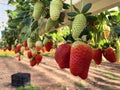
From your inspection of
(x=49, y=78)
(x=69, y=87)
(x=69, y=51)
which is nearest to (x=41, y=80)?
(x=49, y=78)

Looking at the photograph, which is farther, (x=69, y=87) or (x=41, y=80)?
(x=41, y=80)

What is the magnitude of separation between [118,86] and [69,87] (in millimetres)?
1819

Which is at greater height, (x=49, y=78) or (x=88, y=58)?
(x=88, y=58)

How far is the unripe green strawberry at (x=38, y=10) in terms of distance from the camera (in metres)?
1.03

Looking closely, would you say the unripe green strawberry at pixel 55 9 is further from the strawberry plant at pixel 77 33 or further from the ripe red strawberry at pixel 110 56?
the ripe red strawberry at pixel 110 56

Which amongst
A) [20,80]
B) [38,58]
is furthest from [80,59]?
[20,80]

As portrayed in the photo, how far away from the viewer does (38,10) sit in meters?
1.06

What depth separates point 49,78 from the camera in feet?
37.6

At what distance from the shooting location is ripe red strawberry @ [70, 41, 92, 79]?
77 cm

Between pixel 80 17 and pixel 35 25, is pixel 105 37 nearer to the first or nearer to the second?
pixel 35 25

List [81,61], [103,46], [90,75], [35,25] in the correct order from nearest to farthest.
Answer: [81,61]
[103,46]
[35,25]
[90,75]

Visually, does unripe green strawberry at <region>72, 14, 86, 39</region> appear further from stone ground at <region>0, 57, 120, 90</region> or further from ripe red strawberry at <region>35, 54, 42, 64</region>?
stone ground at <region>0, 57, 120, 90</region>

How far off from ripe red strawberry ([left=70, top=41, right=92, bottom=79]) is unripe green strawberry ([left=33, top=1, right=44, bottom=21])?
0.26 meters

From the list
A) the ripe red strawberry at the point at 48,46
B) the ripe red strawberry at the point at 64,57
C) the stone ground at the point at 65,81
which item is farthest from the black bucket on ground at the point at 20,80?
the ripe red strawberry at the point at 64,57
